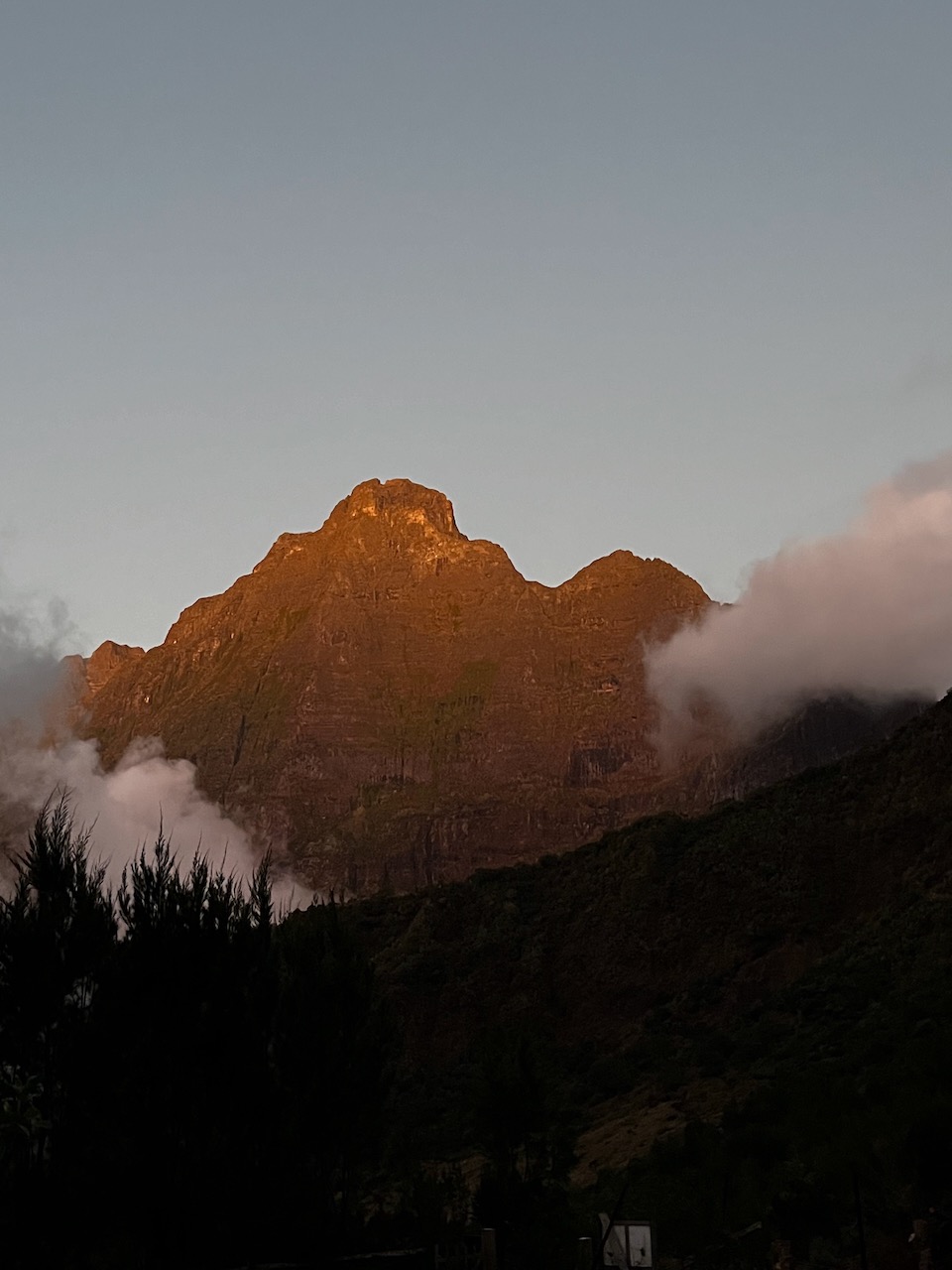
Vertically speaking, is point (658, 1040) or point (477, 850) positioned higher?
point (477, 850)

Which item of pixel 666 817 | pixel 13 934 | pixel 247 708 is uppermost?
pixel 247 708

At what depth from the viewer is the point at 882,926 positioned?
59000mm

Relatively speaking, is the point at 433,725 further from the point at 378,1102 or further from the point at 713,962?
the point at 378,1102

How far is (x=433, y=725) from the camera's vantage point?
591 feet

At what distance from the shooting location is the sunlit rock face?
164 meters

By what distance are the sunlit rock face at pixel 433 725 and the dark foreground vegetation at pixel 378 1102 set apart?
10083 centimetres

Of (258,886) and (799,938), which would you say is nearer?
(258,886)

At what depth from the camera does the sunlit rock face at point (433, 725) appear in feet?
538

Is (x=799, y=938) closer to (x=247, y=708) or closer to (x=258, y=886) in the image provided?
(x=258, y=886)

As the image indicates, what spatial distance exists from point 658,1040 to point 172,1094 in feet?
114

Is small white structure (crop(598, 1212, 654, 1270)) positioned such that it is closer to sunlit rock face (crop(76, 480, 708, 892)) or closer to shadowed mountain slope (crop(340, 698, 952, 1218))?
shadowed mountain slope (crop(340, 698, 952, 1218))

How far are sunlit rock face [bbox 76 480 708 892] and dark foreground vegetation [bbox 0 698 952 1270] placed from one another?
10083cm

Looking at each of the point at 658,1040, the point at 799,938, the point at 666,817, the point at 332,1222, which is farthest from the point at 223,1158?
the point at 666,817

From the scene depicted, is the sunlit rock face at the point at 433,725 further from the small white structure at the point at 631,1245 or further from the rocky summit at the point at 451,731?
the small white structure at the point at 631,1245
